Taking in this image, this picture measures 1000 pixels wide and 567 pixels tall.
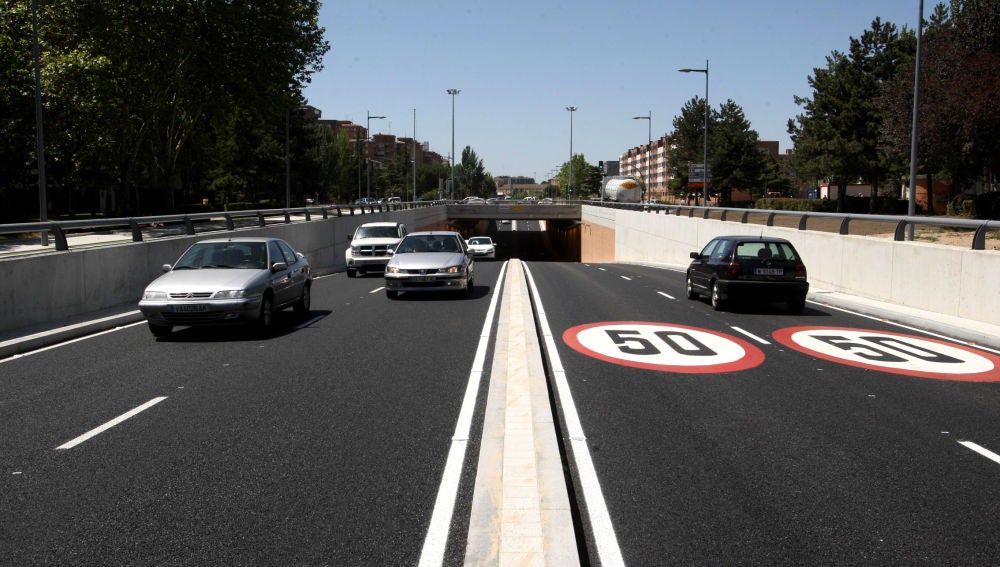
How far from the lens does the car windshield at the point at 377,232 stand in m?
26.7

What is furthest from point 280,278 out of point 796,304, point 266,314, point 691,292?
point 796,304

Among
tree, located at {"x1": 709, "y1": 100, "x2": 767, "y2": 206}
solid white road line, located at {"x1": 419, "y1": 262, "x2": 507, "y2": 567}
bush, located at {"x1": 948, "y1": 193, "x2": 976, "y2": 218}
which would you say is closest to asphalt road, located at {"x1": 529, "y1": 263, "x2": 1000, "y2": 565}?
solid white road line, located at {"x1": 419, "y1": 262, "x2": 507, "y2": 567}

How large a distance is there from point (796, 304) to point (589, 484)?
1084 cm

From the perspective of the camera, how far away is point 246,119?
196 ft

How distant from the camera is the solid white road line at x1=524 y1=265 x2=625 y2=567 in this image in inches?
171

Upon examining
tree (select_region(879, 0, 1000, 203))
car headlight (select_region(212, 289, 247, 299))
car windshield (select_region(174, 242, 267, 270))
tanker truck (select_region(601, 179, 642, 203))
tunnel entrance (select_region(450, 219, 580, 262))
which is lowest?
tunnel entrance (select_region(450, 219, 580, 262))

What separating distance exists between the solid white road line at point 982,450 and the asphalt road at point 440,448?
0.05 meters

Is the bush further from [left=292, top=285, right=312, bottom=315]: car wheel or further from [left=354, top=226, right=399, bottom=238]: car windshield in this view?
[left=292, top=285, right=312, bottom=315]: car wheel

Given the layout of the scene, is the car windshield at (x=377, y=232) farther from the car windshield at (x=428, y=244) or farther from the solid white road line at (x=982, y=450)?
the solid white road line at (x=982, y=450)

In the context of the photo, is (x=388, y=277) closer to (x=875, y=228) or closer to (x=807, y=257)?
(x=807, y=257)

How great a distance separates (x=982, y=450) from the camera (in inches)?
247

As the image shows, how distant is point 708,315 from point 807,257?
705cm

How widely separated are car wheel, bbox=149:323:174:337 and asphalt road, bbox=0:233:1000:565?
0.12m

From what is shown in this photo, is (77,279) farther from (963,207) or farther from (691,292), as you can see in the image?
(963,207)
